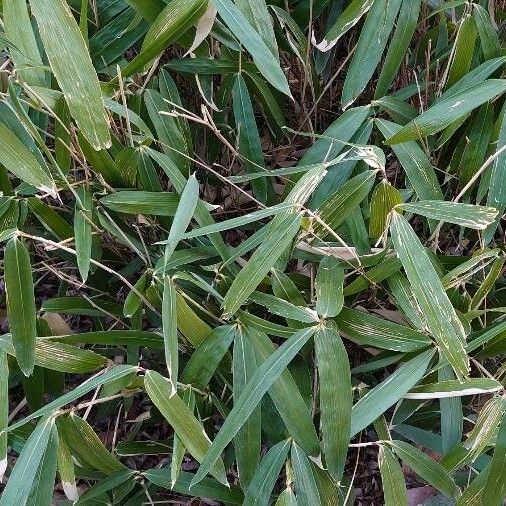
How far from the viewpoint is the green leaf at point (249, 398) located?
27.7 inches

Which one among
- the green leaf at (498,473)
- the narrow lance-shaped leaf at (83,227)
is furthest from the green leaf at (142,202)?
the green leaf at (498,473)

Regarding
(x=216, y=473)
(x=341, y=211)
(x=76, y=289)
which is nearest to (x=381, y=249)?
(x=341, y=211)

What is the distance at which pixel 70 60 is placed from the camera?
0.72m

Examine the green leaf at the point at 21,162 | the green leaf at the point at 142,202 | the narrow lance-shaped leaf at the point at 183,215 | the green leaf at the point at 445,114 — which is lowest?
the green leaf at the point at 142,202

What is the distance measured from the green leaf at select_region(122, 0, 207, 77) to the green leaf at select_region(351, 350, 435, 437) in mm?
499

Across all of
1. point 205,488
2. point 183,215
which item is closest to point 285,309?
point 183,215

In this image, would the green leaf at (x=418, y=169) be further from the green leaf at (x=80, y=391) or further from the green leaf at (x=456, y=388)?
the green leaf at (x=80, y=391)

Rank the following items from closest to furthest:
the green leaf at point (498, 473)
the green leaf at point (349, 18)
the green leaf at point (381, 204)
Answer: the green leaf at point (498, 473), the green leaf at point (381, 204), the green leaf at point (349, 18)

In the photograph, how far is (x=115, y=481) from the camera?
0.90 m

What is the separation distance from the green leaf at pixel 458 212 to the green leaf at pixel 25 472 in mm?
480

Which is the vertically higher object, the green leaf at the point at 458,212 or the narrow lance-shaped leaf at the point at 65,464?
the green leaf at the point at 458,212

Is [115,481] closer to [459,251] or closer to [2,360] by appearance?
[2,360]

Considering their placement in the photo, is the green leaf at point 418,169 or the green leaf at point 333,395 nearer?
the green leaf at point 333,395

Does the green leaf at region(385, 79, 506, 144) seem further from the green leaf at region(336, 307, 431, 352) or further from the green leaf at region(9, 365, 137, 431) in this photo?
the green leaf at region(9, 365, 137, 431)
